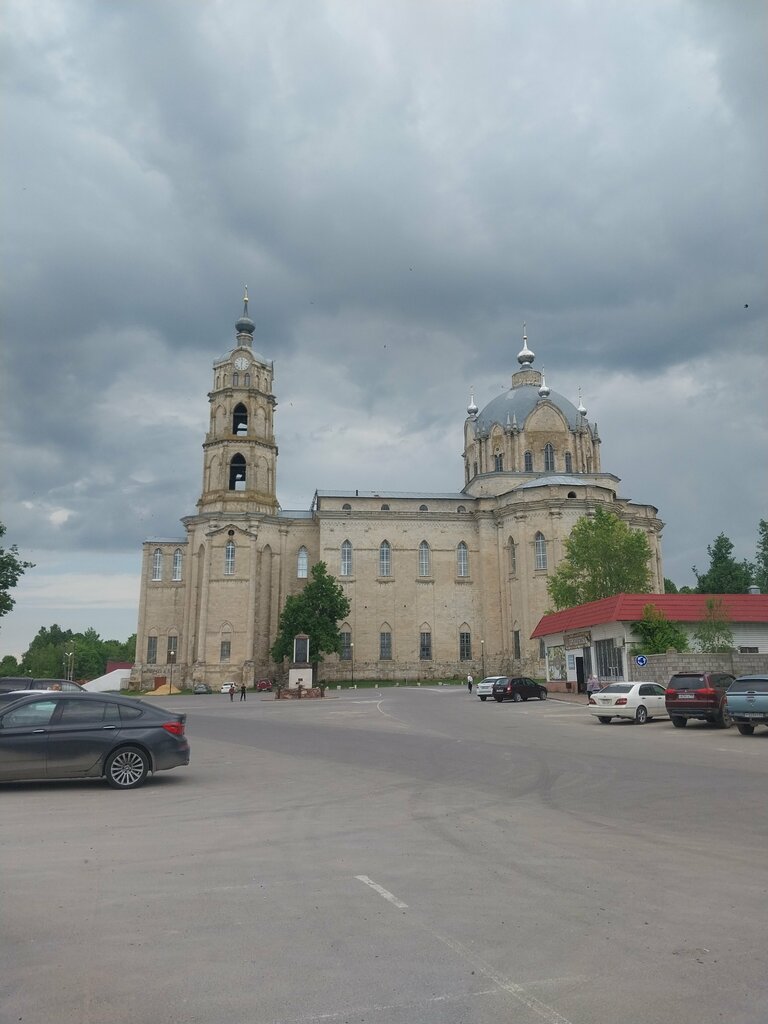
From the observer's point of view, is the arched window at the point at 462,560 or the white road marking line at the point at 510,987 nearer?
the white road marking line at the point at 510,987

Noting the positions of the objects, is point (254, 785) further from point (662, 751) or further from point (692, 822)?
point (662, 751)

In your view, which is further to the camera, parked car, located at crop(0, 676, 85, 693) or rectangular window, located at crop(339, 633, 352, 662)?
rectangular window, located at crop(339, 633, 352, 662)

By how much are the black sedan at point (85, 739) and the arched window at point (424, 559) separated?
191ft

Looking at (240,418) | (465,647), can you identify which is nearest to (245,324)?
(240,418)

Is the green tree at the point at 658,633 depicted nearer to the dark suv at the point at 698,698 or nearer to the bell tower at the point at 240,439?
the dark suv at the point at 698,698

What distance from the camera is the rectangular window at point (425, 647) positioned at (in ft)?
221

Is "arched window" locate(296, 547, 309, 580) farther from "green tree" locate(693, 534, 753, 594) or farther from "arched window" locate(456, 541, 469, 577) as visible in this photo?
"green tree" locate(693, 534, 753, 594)

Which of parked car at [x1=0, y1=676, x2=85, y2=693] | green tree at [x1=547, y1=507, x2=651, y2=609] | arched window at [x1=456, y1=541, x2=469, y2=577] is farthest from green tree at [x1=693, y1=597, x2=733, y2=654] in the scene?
arched window at [x1=456, y1=541, x2=469, y2=577]

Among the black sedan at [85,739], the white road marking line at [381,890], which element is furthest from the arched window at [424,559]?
the white road marking line at [381,890]

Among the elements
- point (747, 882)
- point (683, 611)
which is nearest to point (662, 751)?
point (747, 882)

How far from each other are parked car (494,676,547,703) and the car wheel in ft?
93.9

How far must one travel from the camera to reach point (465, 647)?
68.1 metres

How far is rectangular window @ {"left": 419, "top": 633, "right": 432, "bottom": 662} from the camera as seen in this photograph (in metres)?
67.4

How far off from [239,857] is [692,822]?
5.01 metres
